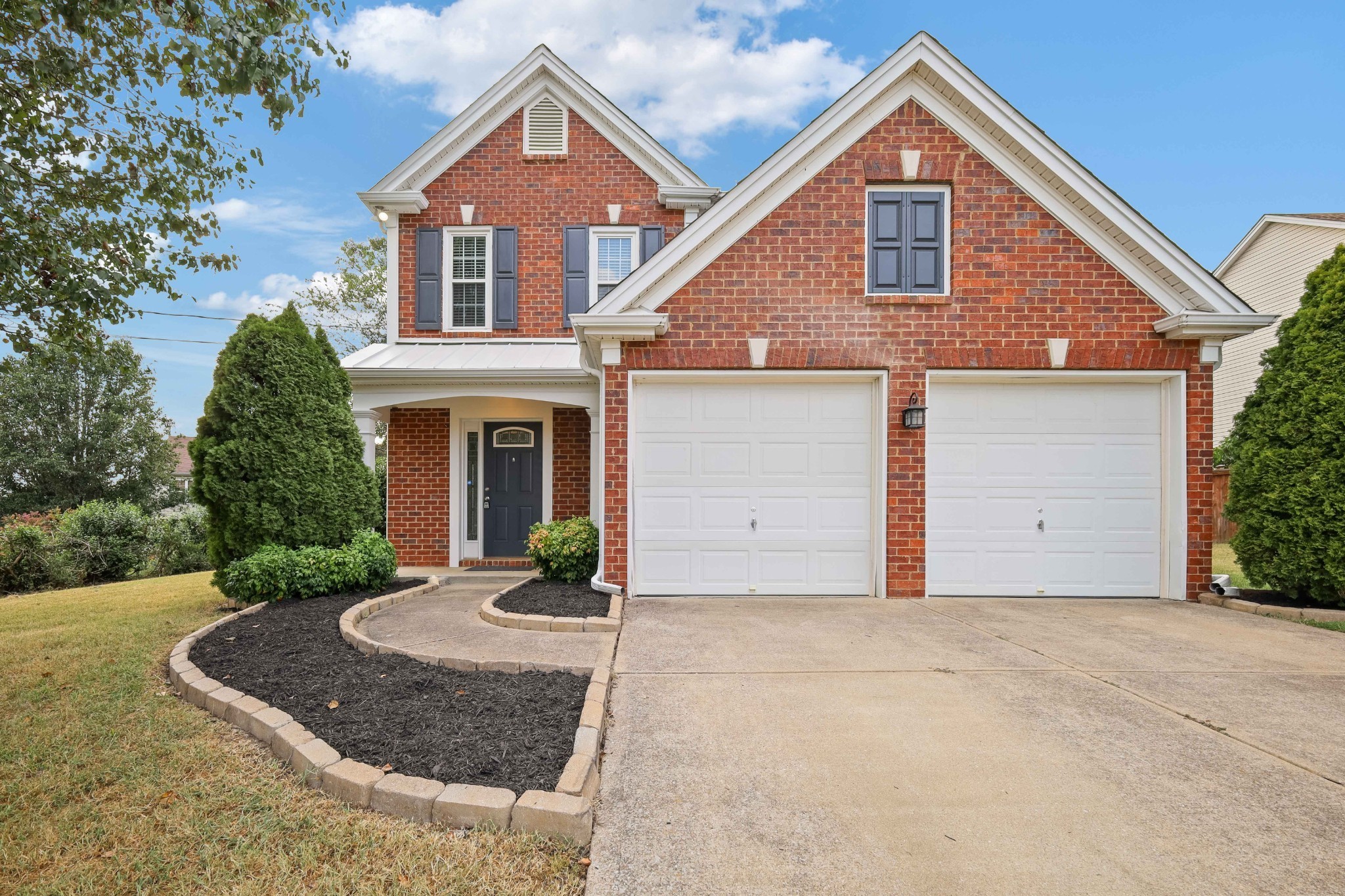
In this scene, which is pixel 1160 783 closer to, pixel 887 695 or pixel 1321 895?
pixel 1321 895

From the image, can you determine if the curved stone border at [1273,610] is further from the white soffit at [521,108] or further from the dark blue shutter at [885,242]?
the white soffit at [521,108]

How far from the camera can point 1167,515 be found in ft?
23.4

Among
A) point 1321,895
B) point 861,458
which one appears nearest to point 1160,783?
point 1321,895

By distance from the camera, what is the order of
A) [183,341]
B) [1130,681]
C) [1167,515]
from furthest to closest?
1. [183,341]
2. [1167,515]
3. [1130,681]

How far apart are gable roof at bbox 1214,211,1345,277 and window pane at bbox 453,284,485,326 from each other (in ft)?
50.4

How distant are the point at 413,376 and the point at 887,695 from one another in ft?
25.4

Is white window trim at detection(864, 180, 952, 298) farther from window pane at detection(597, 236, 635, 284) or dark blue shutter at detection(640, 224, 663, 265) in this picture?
window pane at detection(597, 236, 635, 284)

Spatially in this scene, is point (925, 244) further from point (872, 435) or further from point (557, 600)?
point (557, 600)

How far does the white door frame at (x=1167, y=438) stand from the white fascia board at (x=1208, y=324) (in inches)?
18.0

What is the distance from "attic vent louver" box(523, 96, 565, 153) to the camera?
10.6m

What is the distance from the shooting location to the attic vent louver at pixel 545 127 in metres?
10.6

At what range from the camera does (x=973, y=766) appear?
304 centimetres

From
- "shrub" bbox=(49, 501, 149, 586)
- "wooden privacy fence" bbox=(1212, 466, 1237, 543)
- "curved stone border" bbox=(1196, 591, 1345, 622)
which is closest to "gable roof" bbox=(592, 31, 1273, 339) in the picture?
"curved stone border" bbox=(1196, 591, 1345, 622)

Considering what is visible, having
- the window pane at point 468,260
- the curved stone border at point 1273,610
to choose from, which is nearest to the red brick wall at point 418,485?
the window pane at point 468,260
